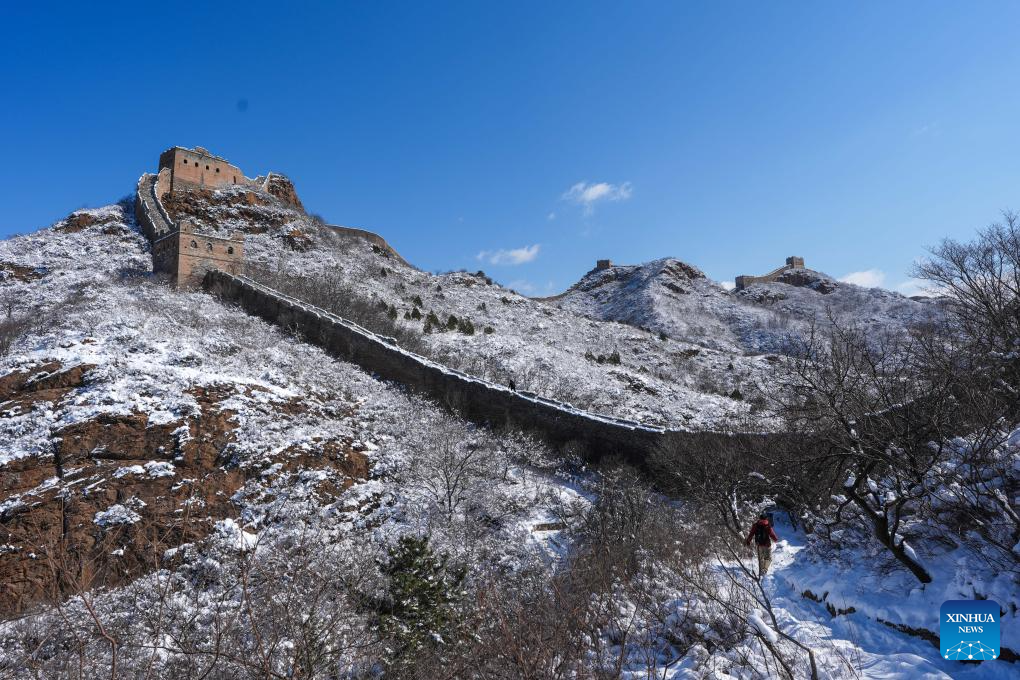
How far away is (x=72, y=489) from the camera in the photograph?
8.46 meters

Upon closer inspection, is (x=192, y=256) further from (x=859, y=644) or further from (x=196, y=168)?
(x=859, y=644)

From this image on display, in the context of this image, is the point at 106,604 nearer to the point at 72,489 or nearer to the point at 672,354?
the point at 72,489

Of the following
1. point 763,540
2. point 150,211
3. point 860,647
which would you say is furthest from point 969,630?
point 150,211

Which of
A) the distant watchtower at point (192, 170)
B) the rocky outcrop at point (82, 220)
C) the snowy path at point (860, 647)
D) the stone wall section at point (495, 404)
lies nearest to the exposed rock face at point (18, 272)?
the rocky outcrop at point (82, 220)

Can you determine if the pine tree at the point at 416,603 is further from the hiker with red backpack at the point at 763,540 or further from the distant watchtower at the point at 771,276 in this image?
the distant watchtower at the point at 771,276

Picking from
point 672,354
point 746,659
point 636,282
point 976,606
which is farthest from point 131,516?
point 636,282

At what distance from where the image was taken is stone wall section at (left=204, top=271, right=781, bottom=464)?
551 inches

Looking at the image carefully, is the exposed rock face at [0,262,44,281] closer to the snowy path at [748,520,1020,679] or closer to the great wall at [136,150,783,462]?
the great wall at [136,150,783,462]

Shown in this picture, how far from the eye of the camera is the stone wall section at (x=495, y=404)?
45.9 feet

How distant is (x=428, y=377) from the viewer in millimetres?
16453

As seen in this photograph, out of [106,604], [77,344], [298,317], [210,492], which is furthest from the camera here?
[298,317]

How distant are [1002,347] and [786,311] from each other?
120 ft

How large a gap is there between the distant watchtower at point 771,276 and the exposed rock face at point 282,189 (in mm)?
40929

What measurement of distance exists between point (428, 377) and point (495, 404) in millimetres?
2414
